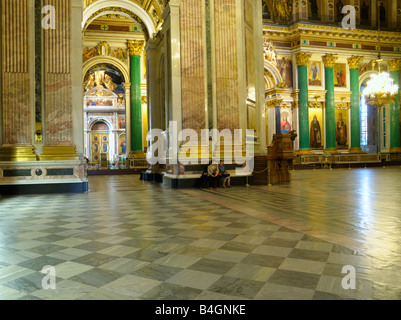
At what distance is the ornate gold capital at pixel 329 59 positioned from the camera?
2469cm

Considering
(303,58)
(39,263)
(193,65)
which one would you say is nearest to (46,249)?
(39,263)

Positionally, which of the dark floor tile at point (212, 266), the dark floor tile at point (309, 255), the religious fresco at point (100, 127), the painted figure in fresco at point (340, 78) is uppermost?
the painted figure in fresco at point (340, 78)

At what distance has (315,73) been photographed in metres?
25.1

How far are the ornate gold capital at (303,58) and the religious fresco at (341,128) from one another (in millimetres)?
4667

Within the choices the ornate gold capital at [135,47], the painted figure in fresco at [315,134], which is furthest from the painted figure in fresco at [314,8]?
the ornate gold capital at [135,47]

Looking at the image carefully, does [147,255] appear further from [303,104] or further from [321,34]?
[321,34]

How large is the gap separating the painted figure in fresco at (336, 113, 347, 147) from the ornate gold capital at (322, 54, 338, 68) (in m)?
3.94

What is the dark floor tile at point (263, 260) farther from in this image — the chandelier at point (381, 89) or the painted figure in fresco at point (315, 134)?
the painted figure in fresco at point (315, 134)


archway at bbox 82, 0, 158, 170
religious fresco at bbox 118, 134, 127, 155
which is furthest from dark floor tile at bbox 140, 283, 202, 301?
religious fresco at bbox 118, 134, 127, 155

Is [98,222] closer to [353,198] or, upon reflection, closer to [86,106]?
[353,198]

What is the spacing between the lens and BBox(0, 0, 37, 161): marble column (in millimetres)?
9477

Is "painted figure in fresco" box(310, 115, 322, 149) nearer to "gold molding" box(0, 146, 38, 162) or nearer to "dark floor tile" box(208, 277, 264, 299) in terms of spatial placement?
"gold molding" box(0, 146, 38, 162)

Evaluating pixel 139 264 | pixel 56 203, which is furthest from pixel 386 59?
pixel 139 264

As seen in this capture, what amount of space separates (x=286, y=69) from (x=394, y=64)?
9232 millimetres
